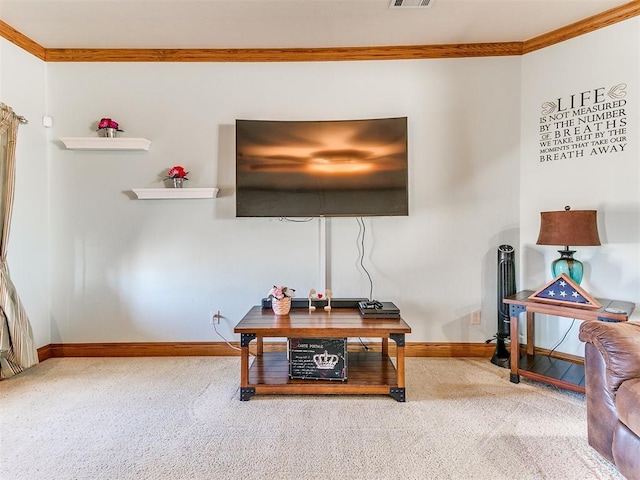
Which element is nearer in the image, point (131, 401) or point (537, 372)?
point (131, 401)

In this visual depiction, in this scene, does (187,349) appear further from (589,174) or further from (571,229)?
(589,174)

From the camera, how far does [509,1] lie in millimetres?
2209

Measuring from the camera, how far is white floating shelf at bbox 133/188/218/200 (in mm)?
2695

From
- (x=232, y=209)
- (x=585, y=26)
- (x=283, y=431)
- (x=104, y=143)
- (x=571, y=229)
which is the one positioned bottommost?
(x=283, y=431)

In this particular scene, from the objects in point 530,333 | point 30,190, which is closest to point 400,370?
point 530,333

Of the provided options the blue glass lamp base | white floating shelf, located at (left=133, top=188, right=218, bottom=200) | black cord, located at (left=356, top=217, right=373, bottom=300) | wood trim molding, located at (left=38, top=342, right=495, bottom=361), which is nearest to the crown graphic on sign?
wood trim molding, located at (left=38, top=342, right=495, bottom=361)

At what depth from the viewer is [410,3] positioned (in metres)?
2.21

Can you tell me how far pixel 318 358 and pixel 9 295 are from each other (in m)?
2.26

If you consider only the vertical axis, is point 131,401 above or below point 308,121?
below

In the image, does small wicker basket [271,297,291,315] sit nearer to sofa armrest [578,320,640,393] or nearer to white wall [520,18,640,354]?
sofa armrest [578,320,640,393]

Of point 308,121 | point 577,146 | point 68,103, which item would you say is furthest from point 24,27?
point 577,146

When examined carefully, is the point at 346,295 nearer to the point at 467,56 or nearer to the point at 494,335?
the point at 494,335

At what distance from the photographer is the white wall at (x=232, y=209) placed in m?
2.76

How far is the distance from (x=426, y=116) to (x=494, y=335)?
1942 millimetres
